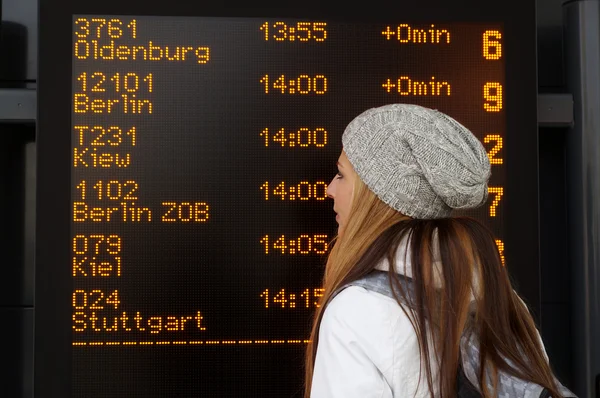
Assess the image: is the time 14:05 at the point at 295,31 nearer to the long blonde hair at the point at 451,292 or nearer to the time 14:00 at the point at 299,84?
the time 14:00 at the point at 299,84

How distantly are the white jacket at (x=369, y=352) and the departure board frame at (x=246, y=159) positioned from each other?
137 centimetres

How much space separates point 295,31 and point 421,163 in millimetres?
1434

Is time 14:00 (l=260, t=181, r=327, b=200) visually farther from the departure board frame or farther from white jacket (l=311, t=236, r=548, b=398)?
white jacket (l=311, t=236, r=548, b=398)

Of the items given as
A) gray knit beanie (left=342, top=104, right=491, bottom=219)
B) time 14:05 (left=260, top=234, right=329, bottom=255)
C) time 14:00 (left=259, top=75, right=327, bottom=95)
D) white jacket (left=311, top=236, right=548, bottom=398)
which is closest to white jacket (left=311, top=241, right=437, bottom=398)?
white jacket (left=311, top=236, right=548, bottom=398)

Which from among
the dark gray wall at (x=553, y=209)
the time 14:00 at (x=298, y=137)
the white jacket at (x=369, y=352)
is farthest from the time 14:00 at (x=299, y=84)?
the white jacket at (x=369, y=352)

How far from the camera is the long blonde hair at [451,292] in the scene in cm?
138

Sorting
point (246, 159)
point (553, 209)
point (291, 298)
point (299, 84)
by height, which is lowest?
point (291, 298)

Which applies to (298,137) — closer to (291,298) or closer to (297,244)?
(297,244)

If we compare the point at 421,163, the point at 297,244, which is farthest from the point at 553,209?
the point at 421,163

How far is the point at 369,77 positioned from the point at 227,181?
1.94 ft

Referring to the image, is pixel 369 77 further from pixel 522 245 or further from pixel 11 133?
pixel 11 133

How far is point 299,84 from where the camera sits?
2754 mm

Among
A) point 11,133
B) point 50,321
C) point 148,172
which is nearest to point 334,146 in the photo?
point 148,172

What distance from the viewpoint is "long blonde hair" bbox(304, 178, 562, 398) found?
138 centimetres
